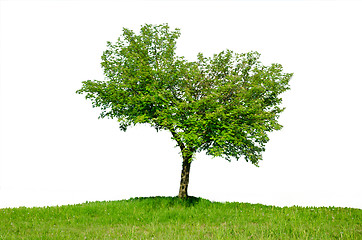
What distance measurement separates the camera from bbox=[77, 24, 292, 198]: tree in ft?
61.9

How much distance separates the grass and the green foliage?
3730 millimetres

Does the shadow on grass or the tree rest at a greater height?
the tree

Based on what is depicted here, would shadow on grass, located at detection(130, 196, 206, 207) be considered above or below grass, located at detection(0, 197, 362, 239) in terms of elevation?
above

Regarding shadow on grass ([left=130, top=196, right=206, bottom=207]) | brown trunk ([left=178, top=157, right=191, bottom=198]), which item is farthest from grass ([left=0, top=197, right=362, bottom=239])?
brown trunk ([left=178, top=157, right=191, bottom=198])

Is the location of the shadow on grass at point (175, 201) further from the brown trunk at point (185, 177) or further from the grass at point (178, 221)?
the brown trunk at point (185, 177)

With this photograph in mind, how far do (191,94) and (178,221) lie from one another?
8.34 metres

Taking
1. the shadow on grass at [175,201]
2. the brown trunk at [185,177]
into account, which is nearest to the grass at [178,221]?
the shadow on grass at [175,201]

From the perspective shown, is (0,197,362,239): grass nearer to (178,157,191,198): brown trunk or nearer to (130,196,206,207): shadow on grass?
(130,196,206,207): shadow on grass

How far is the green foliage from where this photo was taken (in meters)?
18.9

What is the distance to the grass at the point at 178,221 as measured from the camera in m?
14.4

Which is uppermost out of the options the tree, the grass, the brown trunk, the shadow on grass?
the tree

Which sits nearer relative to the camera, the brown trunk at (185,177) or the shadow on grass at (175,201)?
the shadow on grass at (175,201)

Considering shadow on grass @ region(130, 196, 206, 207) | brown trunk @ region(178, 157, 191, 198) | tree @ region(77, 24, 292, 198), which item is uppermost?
tree @ region(77, 24, 292, 198)

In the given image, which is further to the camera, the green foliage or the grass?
the green foliage
